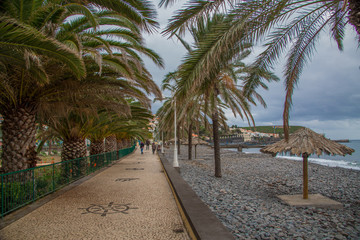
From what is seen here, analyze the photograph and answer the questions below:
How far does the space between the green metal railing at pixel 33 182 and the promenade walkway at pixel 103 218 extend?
0.49 metres

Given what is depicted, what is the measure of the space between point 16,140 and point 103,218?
330 centimetres

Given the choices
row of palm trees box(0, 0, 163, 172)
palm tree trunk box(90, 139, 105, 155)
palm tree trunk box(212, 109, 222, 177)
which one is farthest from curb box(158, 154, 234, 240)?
palm tree trunk box(90, 139, 105, 155)

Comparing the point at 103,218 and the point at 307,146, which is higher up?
the point at 307,146

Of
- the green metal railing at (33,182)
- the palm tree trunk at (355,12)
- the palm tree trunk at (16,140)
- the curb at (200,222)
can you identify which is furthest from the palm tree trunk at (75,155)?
the palm tree trunk at (355,12)

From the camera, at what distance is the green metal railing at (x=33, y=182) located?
17.5 feet

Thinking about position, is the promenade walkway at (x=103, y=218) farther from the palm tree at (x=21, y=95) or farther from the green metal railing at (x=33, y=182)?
the palm tree at (x=21, y=95)

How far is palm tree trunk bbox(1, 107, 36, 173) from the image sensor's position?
20.4ft

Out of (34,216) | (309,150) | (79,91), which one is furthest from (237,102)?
(34,216)

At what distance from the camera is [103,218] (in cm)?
502

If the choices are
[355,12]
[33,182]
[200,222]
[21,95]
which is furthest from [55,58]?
[355,12]

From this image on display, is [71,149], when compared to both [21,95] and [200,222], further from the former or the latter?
[200,222]

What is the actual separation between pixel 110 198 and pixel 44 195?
1984mm

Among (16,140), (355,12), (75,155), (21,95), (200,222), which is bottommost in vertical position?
(200,222)

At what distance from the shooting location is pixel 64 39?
5699 mm
